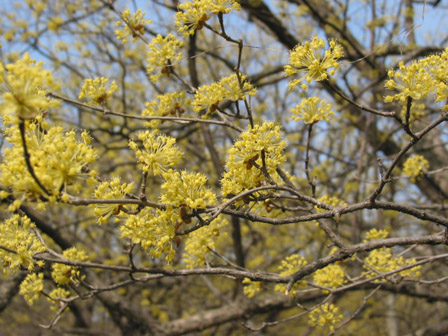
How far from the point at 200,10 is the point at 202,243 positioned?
1.63 metres

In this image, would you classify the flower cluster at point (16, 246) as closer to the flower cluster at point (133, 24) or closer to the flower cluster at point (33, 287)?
the flower cluster at point (33, 287)

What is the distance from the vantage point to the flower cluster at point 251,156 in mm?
1952

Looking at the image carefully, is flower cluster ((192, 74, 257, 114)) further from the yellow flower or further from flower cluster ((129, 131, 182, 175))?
the yellow flower

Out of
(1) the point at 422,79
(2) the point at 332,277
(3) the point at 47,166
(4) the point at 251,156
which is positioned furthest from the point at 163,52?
(2) the point at 332,277

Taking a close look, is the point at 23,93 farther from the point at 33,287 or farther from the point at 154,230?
the point at 33,287

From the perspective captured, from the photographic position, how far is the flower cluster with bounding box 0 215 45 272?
2.17m

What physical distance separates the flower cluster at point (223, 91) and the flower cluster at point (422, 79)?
922 millimetres

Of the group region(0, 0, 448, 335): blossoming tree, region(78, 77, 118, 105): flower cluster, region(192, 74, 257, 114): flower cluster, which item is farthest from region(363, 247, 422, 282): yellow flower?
region(78, 77, 118, 105): flower cluster

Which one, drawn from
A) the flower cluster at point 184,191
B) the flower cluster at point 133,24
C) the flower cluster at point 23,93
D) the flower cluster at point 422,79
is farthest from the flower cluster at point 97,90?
the flower cluster at point 422,79

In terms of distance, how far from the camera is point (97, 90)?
111 inches

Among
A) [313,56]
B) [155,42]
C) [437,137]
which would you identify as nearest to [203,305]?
[437,137]

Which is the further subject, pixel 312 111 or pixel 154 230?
pixel 312 111

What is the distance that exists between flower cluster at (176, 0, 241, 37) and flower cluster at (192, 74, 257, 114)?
0.40 meters

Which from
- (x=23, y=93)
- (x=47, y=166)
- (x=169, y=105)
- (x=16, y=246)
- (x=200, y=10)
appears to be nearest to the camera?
(x=23, y=93)
